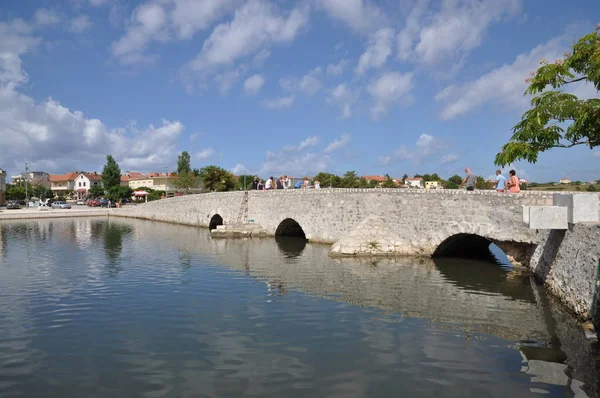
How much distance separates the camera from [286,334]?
305 inches

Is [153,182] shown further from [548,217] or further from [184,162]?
[548,217]

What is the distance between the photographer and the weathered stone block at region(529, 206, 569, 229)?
9203mm

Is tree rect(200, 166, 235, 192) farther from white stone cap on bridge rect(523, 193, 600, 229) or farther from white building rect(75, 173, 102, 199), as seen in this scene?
white building rect(75, 173, 102, 199)

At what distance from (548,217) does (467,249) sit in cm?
862

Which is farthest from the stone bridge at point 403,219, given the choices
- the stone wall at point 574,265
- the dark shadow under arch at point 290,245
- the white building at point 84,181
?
the white building at point 84,181

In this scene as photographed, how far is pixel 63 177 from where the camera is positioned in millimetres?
105250

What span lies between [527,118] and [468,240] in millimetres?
7533

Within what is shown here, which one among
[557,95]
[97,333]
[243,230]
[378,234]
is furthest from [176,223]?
[557,95]

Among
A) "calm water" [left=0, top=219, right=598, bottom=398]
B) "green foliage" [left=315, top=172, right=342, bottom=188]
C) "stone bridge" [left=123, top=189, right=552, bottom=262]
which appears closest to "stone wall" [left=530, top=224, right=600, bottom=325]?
"calm water" [left=0, top=219, right=598, bottom=398]

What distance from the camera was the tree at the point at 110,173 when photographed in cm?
6781

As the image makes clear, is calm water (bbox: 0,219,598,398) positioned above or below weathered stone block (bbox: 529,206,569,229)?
below

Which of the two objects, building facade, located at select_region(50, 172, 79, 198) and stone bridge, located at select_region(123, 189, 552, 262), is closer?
stone bridge, located at select_region(123, 189, 552, 262)

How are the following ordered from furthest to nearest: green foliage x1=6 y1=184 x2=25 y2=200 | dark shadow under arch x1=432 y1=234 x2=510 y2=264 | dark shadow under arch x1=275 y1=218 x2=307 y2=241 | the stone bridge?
green foliage x1=6 y1=184 x2=25 y2=200, dark shadow under arch x1=275 y1=218 x2=307 y2=241, dark shadow under arch x1=432 y1=234 x2=510 y2=264, the stone bridge

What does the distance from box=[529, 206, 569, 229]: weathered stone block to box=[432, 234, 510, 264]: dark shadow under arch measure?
5.99 metres
